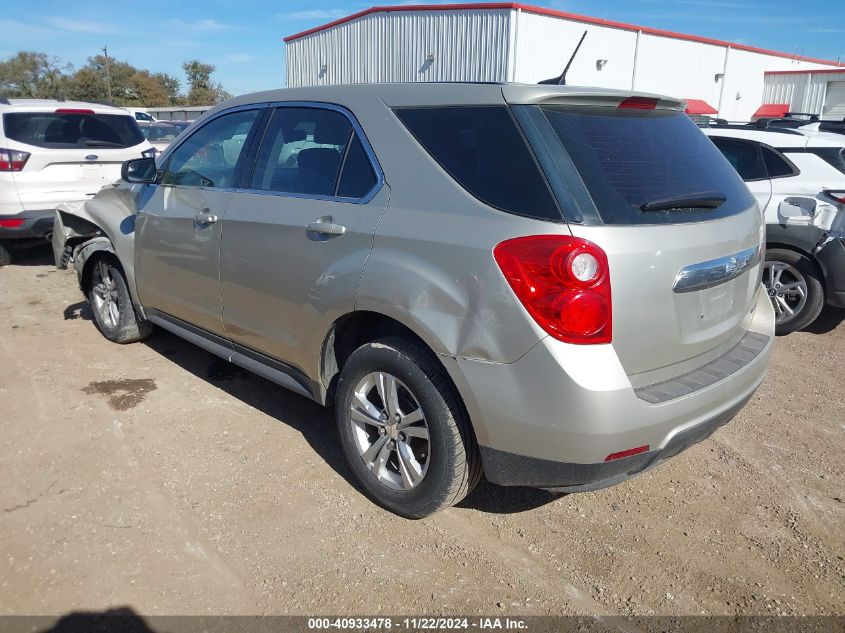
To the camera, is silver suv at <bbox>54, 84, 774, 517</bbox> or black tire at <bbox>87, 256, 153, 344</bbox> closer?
silver suv at <bbox>54, 84, 774, 517</bbox>

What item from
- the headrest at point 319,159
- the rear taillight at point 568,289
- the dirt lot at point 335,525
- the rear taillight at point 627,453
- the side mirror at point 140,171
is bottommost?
the dirt lot at point 335,525

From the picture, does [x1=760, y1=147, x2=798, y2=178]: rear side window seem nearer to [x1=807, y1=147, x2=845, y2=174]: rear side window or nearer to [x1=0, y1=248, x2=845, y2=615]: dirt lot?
[x1=807, y1=147, x2=845, y2=174]: rear side window

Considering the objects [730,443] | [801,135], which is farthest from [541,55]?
[730,443]

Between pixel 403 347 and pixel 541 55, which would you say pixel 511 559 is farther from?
pixel 541 55

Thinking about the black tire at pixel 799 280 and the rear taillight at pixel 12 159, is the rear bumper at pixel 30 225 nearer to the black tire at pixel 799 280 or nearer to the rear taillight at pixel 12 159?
the rear taillight at pixel 12 159

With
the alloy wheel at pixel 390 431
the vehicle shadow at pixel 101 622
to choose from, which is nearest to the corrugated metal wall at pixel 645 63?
the alloy wheel at pixel 390 431

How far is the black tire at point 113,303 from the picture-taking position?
498 cm

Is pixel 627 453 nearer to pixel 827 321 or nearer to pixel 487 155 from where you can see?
pixel 487 155

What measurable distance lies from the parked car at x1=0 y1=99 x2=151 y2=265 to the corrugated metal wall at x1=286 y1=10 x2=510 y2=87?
50.0 ft

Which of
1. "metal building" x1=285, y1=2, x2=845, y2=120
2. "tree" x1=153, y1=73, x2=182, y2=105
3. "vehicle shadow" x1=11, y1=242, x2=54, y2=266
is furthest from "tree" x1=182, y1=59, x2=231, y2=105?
"vehicle shadow" x1=11, y1=242, x2=54, y2=266

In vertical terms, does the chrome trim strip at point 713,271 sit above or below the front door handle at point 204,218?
below

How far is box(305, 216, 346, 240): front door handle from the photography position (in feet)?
9.83

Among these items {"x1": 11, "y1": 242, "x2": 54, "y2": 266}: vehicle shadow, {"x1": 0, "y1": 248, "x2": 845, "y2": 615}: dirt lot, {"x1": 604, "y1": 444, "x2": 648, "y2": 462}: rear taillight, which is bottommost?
{"x1": 0, "y1": 248, "x2": 845, "y2": 615}: dirt lot

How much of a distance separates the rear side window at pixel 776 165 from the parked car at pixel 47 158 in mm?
6953
